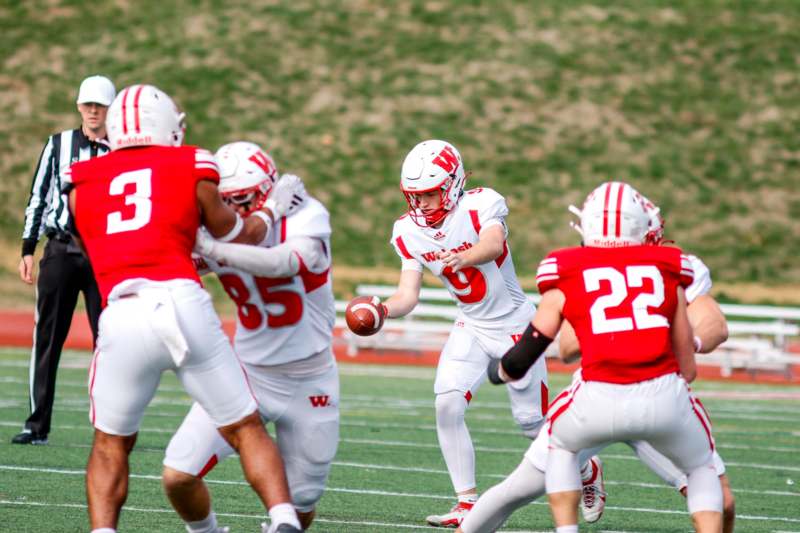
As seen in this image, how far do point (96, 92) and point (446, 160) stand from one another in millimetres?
2172

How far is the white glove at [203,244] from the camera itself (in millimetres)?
4461

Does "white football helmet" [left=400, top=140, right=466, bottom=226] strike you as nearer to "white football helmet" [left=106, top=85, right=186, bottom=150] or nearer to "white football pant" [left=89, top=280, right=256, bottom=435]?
"white football helmet" [left=106, top=85, right=186, bottom=150]

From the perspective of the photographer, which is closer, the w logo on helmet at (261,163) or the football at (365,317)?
the w logo on helmet at (261,163)

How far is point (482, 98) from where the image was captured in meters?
24.4

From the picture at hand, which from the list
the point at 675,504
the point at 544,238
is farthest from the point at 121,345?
the point at 544,238

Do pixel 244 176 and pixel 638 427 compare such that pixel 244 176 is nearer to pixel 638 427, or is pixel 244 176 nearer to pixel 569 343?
pixel 569 343

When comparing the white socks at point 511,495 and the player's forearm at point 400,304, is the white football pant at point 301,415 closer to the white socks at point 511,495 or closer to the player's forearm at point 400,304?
the white socks at point 511,495

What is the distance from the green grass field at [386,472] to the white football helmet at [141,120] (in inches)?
65.4

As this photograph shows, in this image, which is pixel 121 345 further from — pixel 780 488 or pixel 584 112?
pixel 584 112

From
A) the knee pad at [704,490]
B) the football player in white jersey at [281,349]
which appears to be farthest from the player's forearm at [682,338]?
the football player in white jersey at [281,349]

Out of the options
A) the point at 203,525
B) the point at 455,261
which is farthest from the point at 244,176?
Result: the point at 455,261

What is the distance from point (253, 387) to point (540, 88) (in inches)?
801

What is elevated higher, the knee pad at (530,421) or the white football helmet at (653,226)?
the white football helmet at (653,226)

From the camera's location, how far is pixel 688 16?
26188mm
